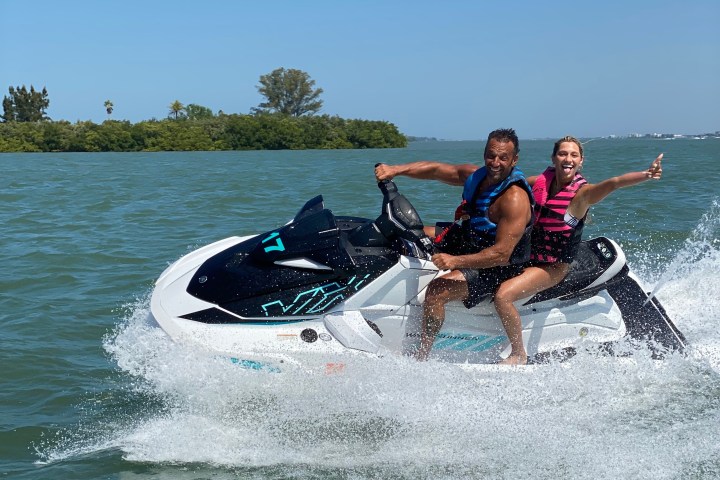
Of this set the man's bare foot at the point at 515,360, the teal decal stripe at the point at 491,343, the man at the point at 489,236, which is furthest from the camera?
the teal decal stripe at the point at 491,343

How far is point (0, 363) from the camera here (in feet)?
17.4

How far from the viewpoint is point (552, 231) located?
4254 millimetres

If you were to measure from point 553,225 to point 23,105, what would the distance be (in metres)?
79.6

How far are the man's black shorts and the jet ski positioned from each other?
0.13 metres

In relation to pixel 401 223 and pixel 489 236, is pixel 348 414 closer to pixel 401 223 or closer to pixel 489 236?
pixel 401 223

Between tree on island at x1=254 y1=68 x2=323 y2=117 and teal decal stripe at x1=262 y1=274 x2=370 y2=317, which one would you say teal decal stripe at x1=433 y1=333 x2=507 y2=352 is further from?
tree on island at x1=254 y1=68 x2=323 y2=117

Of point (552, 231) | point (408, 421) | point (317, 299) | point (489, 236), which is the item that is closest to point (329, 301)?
point (317, 299)

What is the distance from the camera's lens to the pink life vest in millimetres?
4195

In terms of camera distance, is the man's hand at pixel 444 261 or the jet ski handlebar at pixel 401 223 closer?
the man's hand at pixel 444 261

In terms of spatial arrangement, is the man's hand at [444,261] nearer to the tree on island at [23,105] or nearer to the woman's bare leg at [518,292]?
the woman's bare leg at [518,292]

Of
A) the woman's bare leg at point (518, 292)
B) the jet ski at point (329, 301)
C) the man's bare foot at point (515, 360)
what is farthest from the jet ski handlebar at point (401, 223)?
the man's bare foot at point (515, 360)

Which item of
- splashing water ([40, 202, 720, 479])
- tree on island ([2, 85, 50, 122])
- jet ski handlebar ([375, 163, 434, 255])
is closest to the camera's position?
splashing water ([40, 202, 720, 479])

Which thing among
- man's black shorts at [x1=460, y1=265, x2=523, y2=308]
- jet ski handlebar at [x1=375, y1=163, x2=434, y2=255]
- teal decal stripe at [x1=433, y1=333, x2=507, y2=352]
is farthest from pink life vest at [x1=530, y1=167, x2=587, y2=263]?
jet ski handlebar at [x1=375, y1=163, x2=434, y2=255]

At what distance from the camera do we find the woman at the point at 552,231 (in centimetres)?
415
